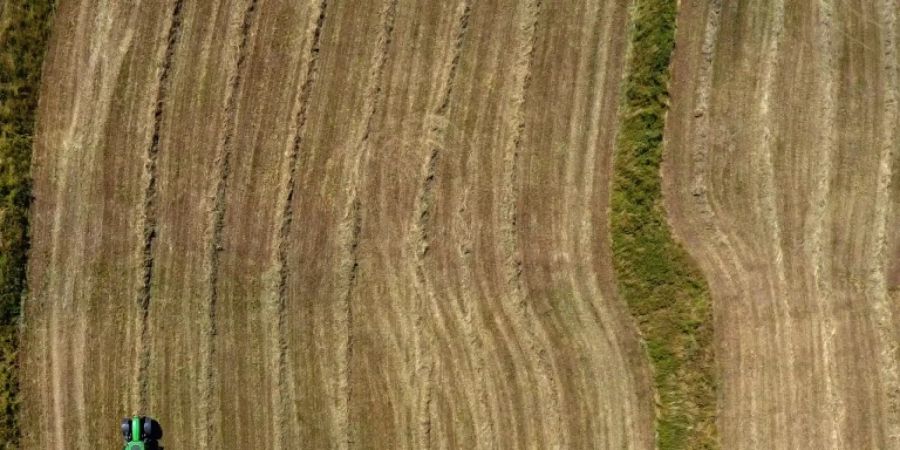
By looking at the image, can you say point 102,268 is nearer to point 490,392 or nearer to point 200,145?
point 200,145

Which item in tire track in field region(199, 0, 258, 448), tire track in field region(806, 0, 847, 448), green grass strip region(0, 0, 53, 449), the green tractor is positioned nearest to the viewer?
the green tractor

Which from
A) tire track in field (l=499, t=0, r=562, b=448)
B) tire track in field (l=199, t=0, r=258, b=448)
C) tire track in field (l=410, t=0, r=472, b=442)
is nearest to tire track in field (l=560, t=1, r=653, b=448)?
tire track in field (l=499, t=0, r=562, b=448)

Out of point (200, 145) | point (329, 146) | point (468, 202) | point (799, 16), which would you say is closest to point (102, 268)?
point (200, 145)

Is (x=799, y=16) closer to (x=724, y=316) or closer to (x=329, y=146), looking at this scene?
(x=724, y=316)

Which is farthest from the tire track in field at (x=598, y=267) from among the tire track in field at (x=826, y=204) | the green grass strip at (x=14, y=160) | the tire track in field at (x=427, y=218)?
the green grass strip at (x=14, y=160)

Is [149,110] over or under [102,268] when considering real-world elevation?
over

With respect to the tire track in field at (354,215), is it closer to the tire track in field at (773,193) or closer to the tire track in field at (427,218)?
the tire track in field at (427,218)

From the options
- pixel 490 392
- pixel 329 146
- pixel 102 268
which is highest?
pixel 329 146

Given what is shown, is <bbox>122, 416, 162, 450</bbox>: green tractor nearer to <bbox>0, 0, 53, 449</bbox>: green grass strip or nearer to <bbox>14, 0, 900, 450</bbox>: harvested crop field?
<bbox>14, 0, 900, 450</bbox>: harvested crop field
